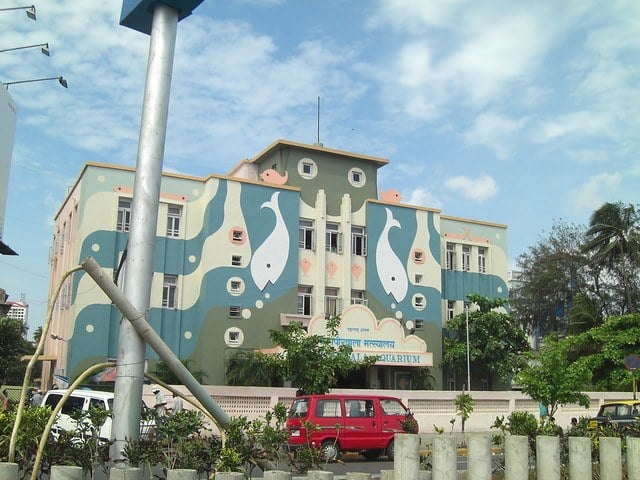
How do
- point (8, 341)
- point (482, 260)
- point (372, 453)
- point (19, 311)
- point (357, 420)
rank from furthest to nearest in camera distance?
point (19, 311)
point (482, 260)
point (8, 341)
point (372, 453)
point (357, 420)

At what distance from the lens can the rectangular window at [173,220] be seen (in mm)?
31477

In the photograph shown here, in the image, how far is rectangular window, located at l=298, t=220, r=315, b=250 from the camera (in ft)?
112

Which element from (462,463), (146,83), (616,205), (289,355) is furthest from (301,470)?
(616,205)

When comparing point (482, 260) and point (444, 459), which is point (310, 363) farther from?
point (482, 260)

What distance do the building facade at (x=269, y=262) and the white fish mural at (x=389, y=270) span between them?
5cm

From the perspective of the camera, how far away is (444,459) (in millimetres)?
7086

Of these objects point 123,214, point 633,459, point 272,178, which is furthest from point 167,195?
point 633,459

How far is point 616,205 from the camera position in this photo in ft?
143

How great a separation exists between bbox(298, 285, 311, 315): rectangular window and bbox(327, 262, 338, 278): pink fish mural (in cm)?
130

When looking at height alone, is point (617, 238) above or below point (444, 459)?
above

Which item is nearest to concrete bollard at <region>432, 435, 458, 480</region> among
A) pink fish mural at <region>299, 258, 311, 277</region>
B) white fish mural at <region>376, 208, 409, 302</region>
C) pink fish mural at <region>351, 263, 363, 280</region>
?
pink fish mural at <region>299, 258, 311, 277</region>

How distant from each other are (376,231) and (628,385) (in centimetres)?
1386

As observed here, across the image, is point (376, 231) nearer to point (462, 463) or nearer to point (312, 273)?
point (312, 273)

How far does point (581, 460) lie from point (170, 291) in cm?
2476
